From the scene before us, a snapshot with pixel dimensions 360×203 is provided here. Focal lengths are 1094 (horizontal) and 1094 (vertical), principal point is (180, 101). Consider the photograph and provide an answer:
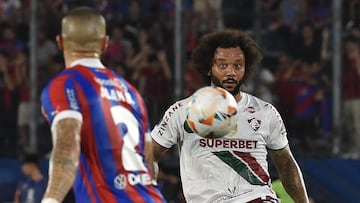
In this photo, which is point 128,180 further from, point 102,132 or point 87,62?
point 87,62

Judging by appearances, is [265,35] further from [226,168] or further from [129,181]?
[129,181]

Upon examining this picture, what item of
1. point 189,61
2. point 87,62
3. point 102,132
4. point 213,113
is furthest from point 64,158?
point 189,61

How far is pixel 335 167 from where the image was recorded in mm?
14062

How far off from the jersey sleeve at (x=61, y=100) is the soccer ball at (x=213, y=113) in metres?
0.88

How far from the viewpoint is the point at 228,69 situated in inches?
315

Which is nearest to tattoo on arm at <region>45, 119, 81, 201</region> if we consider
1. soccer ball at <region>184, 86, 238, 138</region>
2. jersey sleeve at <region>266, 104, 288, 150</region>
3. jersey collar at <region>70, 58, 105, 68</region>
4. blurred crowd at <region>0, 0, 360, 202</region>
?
Result: jersey collar at <region>70, 58, 105, 68</region>

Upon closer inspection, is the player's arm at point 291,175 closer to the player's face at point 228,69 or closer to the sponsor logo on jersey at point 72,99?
the player's face at point 228,69

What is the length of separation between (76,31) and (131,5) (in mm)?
8574

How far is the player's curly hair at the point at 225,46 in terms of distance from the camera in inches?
325

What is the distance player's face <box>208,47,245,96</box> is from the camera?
26.1ft

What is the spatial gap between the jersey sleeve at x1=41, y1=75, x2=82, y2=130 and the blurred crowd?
7.79 m

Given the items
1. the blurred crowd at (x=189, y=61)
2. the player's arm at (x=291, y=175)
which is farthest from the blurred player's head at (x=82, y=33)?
the blurred crowd at (x=189, y=61)

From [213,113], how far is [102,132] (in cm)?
76

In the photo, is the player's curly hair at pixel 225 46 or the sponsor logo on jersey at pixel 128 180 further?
the player's curly hair at pixel 225 46
